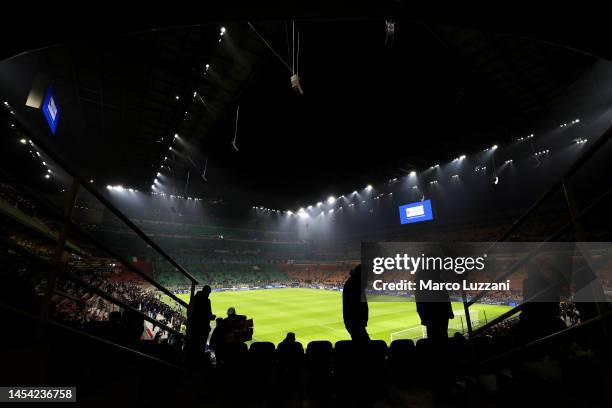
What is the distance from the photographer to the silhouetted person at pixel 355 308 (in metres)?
3.75

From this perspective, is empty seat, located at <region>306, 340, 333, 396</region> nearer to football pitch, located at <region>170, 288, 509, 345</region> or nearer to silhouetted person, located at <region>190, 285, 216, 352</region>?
silhouetted person, located at <region>190, 285, 216, 352</region>

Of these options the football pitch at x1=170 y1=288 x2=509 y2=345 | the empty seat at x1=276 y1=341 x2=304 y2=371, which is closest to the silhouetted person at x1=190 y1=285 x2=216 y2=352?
the empty seat at x1=276 y1=341 x2=304 y2=371

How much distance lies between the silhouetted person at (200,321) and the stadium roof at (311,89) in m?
4.47

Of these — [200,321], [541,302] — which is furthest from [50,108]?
[541,302]

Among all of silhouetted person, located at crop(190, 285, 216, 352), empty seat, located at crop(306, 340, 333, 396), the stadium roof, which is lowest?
empty seat, located at crop(306, 340, 333, 396)

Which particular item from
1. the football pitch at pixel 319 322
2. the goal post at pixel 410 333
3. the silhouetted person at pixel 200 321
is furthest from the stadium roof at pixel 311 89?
the football pitch at pixel 319 322

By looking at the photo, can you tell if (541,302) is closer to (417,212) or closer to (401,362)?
(401,362)

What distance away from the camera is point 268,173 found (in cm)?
2877

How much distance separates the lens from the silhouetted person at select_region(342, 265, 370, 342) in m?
3.75

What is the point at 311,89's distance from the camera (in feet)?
43.8

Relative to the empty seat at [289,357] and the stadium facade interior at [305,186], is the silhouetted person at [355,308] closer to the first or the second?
the stadium facade interior at [305,186]

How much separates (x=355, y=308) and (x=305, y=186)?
30.2 metres

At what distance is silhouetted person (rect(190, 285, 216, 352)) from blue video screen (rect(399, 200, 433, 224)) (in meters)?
28.0

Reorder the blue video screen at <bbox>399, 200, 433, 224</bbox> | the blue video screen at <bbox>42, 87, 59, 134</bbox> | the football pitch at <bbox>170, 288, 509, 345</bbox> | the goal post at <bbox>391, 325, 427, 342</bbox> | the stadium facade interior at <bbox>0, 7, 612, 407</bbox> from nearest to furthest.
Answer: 1. the stadium facade interior at <bbox>0, 7, 612, 407</bbox>
2. the blue video screen at <bbox>42, 87, 59, 134</bbox>
3. the goal post at <bbox>391, 325, 427, 342</bbox>
4. the football pitch at <bbox>170, 288, 509, 345</bbox>
5. the blue video screen at <bbox>399, 200, 433, 224</bbox>
